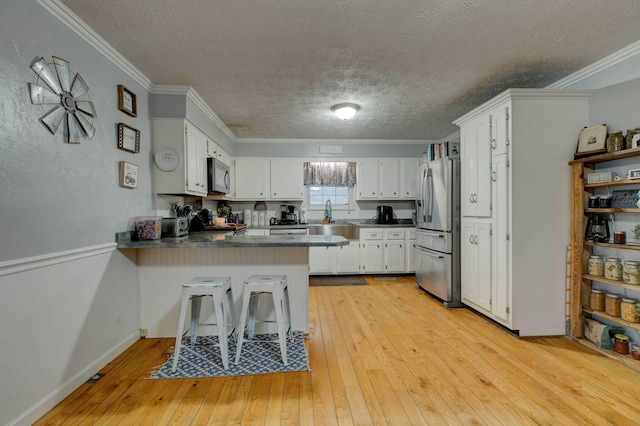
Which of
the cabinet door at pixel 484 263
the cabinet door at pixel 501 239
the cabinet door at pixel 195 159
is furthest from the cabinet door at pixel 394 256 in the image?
the cabinet door at pixel 195 159

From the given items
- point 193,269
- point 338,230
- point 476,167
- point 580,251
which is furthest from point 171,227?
point 580,251

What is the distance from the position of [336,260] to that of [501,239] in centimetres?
284

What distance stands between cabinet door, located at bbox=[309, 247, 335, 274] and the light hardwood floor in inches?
94.5

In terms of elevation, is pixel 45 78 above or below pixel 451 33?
below

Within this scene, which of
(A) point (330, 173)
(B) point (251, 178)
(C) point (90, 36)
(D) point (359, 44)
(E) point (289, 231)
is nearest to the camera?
(C) point (90, 36)

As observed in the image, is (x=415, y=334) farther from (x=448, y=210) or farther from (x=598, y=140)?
(x=598, y=140)

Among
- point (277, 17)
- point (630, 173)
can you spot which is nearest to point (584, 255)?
point (630, 173)

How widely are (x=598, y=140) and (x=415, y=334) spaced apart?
2.28 m

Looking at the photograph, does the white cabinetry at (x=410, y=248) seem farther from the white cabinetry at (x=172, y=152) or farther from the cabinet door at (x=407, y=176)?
the white cabinetry at (x=172, y=152)

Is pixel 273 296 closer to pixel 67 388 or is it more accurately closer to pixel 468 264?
pixel 67 388

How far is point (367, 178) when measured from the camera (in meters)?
5.56

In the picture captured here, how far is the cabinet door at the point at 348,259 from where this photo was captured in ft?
17.3

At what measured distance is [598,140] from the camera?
8.30ft

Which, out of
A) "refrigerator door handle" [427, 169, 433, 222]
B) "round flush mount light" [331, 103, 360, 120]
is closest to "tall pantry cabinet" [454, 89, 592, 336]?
"refrigerator door handle" [427, 169, 433, 222]
